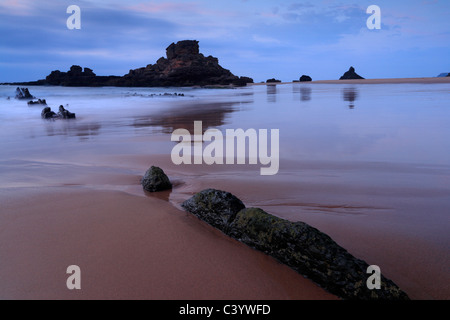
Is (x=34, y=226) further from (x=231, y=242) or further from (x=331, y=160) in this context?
(x=331, y=160)

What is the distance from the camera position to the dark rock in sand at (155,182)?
3.32 m

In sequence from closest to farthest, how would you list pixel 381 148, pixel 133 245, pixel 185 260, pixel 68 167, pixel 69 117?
pixel 185 260
pixel 133 245
pixel 68 167
pixel 381 148
pixel 69 117

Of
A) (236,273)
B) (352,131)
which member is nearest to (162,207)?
(236,273)

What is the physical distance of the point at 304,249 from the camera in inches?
72.6

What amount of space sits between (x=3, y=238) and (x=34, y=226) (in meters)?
0.22

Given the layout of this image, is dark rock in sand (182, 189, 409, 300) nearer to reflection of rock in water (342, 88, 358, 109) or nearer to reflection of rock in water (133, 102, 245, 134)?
reflection of rock in water (133, 102, 245, 134)

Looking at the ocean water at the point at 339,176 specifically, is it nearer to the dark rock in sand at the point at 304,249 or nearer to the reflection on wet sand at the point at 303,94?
the dark rock in sand at the point at 304,249

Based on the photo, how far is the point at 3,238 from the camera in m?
2.29

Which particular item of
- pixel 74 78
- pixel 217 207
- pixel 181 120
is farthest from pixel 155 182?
pixel 74 78

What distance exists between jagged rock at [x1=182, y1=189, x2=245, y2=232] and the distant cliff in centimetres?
6255

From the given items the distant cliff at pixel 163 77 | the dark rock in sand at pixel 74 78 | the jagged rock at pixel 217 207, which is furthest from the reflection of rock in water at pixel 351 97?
the dark rock in sand at pixel 74 78

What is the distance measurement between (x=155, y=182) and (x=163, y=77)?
64.5 metres

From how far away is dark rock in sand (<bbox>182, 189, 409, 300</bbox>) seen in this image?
1652 mm
